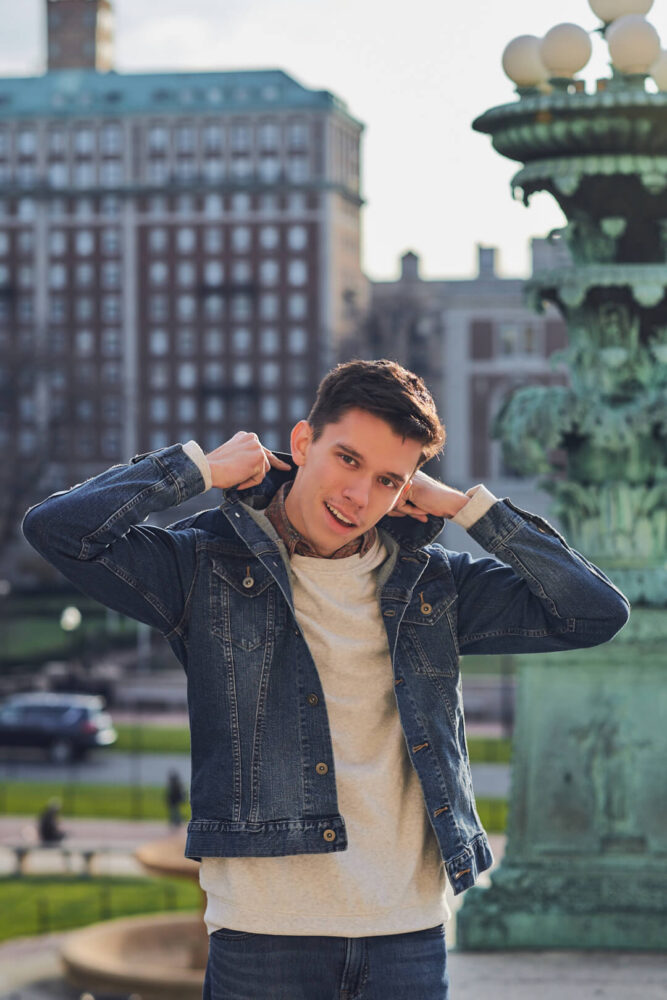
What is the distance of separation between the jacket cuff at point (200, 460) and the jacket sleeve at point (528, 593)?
1.83ft

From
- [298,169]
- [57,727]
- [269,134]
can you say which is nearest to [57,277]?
[269,134]

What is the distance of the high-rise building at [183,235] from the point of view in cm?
10100

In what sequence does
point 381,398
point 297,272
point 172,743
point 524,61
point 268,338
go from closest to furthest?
point 381,398 → point 524,61 → point 172,743 → point 268,338 → point 297,272

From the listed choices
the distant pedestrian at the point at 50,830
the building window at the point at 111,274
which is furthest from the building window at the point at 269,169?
the distant pedestrian at the point at 50,830

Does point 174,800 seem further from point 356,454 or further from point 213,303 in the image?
point 213,303

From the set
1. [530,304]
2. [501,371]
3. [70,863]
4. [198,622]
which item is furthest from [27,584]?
[198,622]

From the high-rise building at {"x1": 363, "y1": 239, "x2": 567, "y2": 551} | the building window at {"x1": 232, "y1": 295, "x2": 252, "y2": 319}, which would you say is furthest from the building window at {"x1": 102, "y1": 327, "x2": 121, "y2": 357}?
the high-rise building at {"x1": 363, "y1": 239, "x2": 567, "y2": 551}

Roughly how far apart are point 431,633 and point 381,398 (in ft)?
1.66

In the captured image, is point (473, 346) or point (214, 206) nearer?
point (473, 346)

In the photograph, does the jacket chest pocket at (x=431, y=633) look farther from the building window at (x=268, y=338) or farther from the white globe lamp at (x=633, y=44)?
the building window at (x=268, y=338)

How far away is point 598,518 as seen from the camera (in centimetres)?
835

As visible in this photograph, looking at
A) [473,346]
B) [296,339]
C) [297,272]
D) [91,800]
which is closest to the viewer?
[91,800]

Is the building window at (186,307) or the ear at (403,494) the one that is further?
the building window at (186,307)

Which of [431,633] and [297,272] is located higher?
[297,272]
